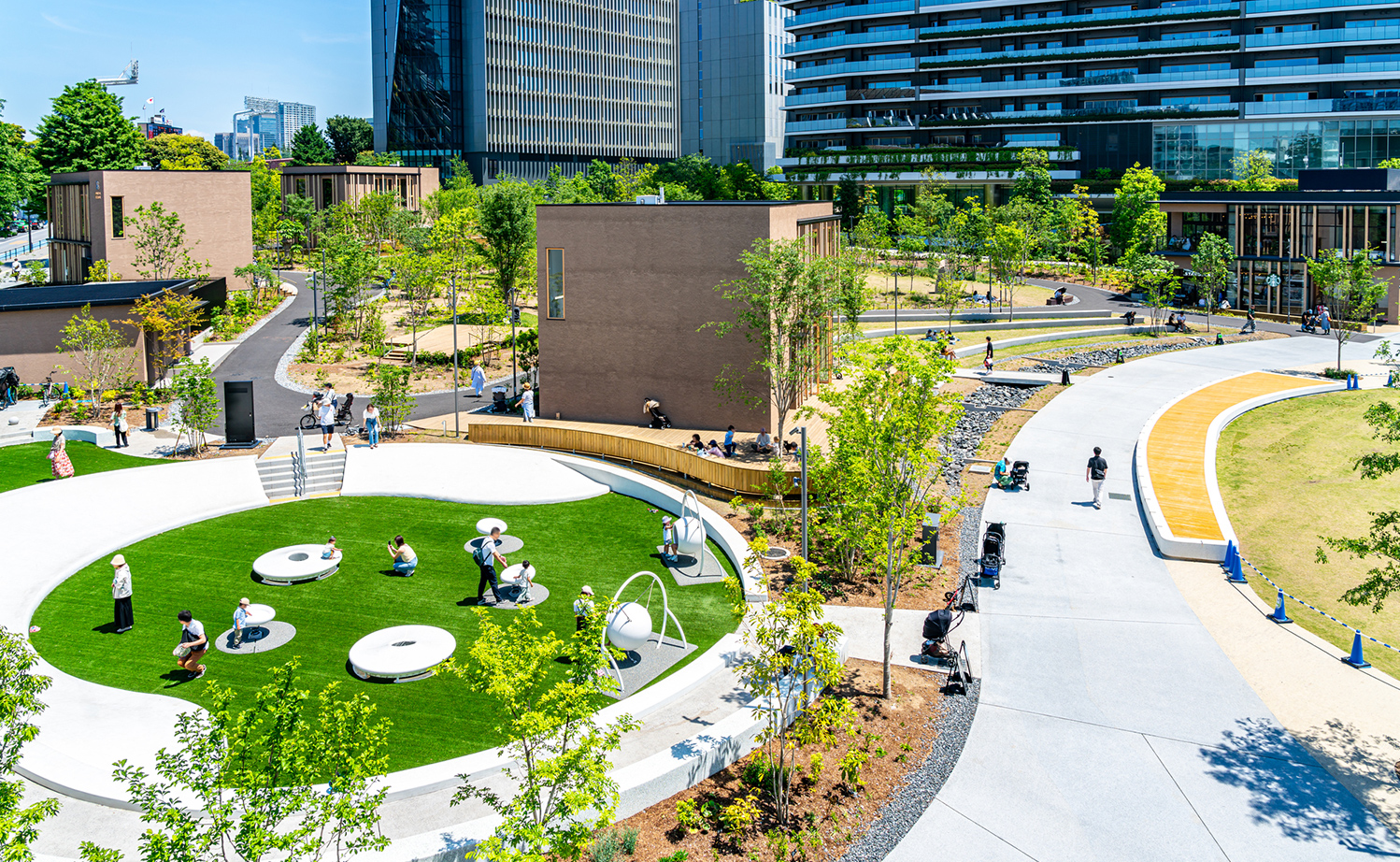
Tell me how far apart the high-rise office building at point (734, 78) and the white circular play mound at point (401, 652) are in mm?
136905

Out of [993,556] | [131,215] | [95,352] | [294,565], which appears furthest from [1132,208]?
[294,565]

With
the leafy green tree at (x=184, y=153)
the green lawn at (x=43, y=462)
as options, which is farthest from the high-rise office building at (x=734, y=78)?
the green lawn at (x=43, y=462)

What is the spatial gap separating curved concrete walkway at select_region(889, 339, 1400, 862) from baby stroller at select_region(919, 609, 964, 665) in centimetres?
80

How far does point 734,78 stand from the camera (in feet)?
484

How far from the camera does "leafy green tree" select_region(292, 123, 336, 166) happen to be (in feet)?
433

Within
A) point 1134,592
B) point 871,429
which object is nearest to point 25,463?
point 871,429

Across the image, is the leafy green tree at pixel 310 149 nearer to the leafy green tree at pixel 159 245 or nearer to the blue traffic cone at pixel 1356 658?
the leafy green tree at pixel 159 245

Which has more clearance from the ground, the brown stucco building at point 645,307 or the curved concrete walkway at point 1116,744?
the brown stucco building at point 645,307

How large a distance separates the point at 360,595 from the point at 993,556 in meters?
12.9

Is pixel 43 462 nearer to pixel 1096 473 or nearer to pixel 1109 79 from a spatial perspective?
pixel 1096 473

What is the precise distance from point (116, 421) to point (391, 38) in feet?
340

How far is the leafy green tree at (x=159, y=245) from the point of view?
52.2 m

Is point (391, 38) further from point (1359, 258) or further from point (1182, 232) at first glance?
point (1359, 258)

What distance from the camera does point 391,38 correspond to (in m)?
A: 120
